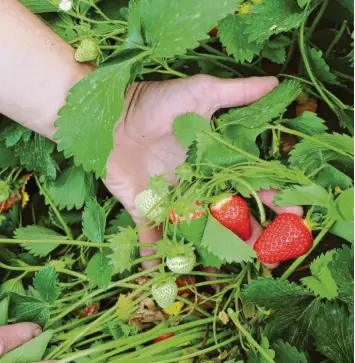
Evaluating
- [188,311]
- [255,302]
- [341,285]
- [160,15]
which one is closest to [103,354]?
[188,311]

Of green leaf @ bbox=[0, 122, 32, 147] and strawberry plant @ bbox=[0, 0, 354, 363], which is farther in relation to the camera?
green leaf @ bbox=[0, 122, 32, 147]

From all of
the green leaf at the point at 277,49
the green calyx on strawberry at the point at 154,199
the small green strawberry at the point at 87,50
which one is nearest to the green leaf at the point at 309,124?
the green leaf at the point at 277,49

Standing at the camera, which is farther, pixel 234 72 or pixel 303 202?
pixel 234 72

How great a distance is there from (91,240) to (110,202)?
12 cm

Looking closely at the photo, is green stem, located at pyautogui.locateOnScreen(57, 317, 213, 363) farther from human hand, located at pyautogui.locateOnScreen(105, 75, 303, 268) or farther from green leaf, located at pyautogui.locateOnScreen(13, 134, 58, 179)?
green leaf, located at pyautogui.locateOnScreen(13, 134, 58, 179)

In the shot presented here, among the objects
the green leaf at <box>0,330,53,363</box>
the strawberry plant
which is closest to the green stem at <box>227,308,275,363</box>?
the strawberry plant

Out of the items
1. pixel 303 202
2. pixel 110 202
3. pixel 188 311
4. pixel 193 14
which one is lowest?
pixel 188 311

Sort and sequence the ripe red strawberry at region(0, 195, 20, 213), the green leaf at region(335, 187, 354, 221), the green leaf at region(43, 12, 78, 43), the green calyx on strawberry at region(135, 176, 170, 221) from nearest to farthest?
the green leaf at region(335, 187, 354, 221), the green calyx on strawberry at region(135, 176, 170, 221), the green leaf at region(43, 12, 78, 43), the ripe red strawberry at region(0, 195, 20, 213)

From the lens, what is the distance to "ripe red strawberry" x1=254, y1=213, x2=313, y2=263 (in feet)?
2.55

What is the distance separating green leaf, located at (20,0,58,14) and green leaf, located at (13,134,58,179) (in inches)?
8.4

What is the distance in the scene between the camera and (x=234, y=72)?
0.98 meters

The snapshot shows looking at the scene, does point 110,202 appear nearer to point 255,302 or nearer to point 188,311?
point 188,311

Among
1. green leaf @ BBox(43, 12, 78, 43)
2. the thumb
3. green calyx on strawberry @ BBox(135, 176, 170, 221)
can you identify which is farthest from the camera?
green leaf @ BBox(43, 12, 78, 43)

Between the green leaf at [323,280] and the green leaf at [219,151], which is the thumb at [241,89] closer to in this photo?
the green leaf at [219,151]
